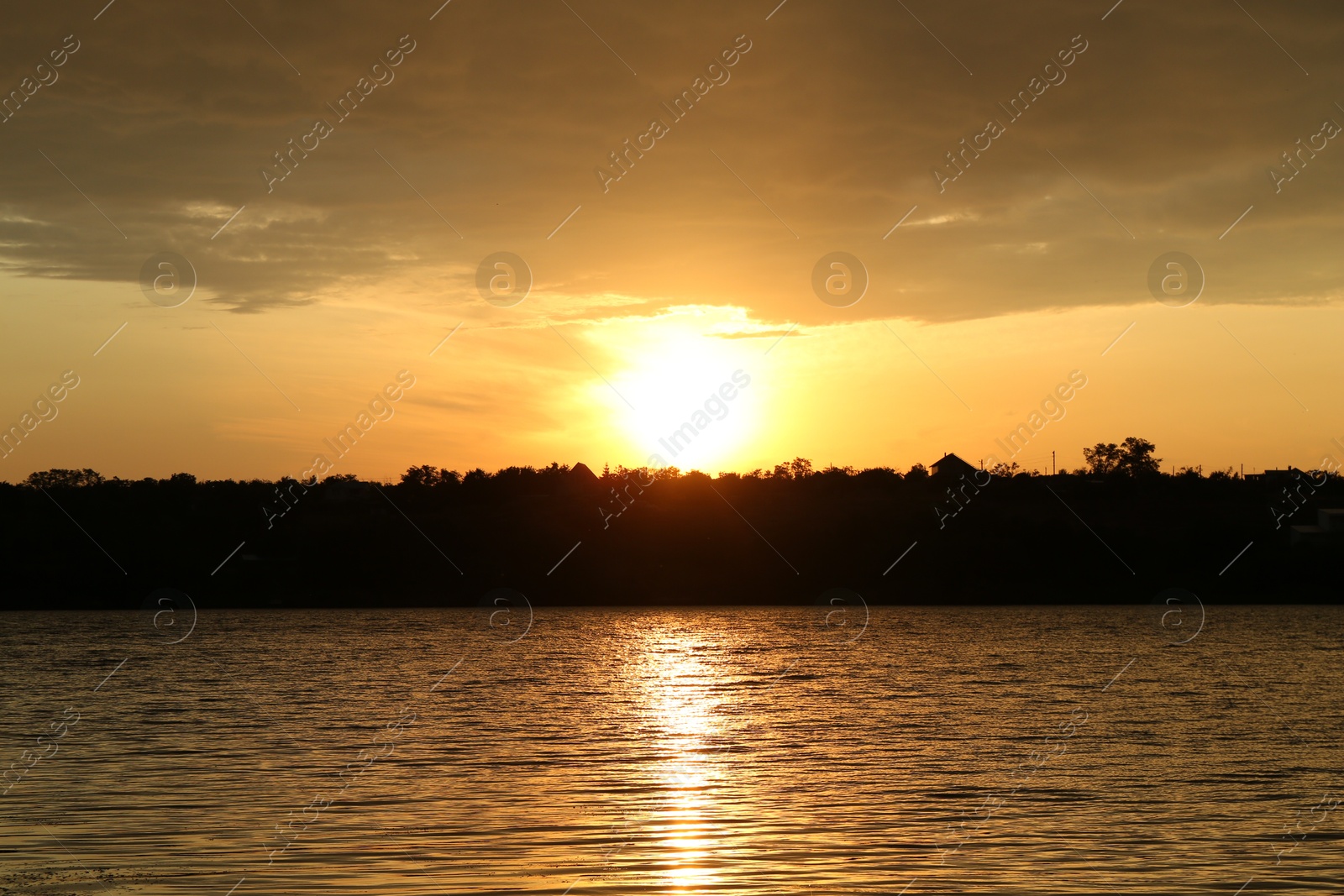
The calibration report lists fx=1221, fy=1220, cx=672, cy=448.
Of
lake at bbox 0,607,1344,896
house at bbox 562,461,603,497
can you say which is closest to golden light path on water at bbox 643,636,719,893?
lake at bbox 0,607,1344,896

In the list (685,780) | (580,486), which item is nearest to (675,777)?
(685,780)

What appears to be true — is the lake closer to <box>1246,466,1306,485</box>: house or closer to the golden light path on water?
the golden light path on water

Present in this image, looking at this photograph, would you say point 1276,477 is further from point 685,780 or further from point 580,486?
point 685,780

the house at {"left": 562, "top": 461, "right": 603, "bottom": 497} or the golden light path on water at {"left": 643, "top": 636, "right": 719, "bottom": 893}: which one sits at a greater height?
the house at {"left": 562, "top": 461, "right": 603, "bottom": 497}

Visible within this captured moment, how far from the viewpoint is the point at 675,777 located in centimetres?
2775

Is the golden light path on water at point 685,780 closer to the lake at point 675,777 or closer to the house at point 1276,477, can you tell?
the lake at point 675,777

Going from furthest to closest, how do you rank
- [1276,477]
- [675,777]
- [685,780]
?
[1276,477], [675,777], [685,780]

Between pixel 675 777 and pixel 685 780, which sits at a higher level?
pixel 675 777

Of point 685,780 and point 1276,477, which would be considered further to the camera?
point 1276,477

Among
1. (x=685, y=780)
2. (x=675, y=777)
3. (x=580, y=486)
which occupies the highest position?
(x=580, y=486)

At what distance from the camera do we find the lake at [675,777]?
750 inches

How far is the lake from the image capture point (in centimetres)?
1905

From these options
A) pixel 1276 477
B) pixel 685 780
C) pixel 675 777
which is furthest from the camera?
pixel 1276 477

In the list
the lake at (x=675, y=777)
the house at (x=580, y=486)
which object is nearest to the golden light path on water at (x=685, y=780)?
the lake at (x=675, y=777)
